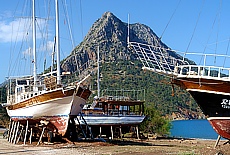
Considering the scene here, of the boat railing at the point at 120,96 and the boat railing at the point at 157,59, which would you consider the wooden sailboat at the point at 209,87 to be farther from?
the boat railing at the point at 120,96

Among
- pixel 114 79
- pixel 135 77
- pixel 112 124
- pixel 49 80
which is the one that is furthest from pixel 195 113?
pixel 49 80

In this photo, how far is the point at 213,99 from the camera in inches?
849

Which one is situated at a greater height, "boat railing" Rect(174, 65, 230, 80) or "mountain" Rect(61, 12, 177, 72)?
"mountain" Rect(61, 12, 177, 72)

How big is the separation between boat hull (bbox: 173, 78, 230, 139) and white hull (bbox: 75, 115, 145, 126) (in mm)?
15548

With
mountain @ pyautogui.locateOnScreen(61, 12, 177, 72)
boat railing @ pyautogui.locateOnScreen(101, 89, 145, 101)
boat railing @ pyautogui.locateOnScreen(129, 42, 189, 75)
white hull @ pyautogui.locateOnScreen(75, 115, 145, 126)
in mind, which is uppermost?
mountain @ pyautogui.locateOnScreen(61, 12, 177, 72)

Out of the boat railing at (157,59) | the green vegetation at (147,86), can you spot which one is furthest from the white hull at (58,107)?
the green vegetation at (147,86)

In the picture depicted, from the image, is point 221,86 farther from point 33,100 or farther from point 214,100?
point 33,100

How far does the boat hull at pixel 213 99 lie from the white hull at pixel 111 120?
15548 millimetres

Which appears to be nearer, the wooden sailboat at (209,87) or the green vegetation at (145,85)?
the wooden sailboat at (209,87)

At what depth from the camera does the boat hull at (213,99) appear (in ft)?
68.8

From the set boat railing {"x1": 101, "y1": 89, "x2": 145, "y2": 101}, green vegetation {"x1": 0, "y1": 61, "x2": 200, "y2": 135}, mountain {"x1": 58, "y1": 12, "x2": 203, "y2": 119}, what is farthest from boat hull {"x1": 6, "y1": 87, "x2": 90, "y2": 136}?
green vegetation {"x1": 0, "y1": 61, "x2": 200, "y2": 135}

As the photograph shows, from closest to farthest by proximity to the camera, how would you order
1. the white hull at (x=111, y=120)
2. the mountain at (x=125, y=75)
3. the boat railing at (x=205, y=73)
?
the boat railing at (x=205, y=73), the white hull at (x=111, y=120), the mountain at (x=125, y=75)

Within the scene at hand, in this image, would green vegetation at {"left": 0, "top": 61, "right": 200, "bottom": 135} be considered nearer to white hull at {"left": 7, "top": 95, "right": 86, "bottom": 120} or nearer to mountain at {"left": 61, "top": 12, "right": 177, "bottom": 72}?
mountain at {"left": 61, "top": 12, "right": 177, "bottom": 72}

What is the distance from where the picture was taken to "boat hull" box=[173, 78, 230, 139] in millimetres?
20969
